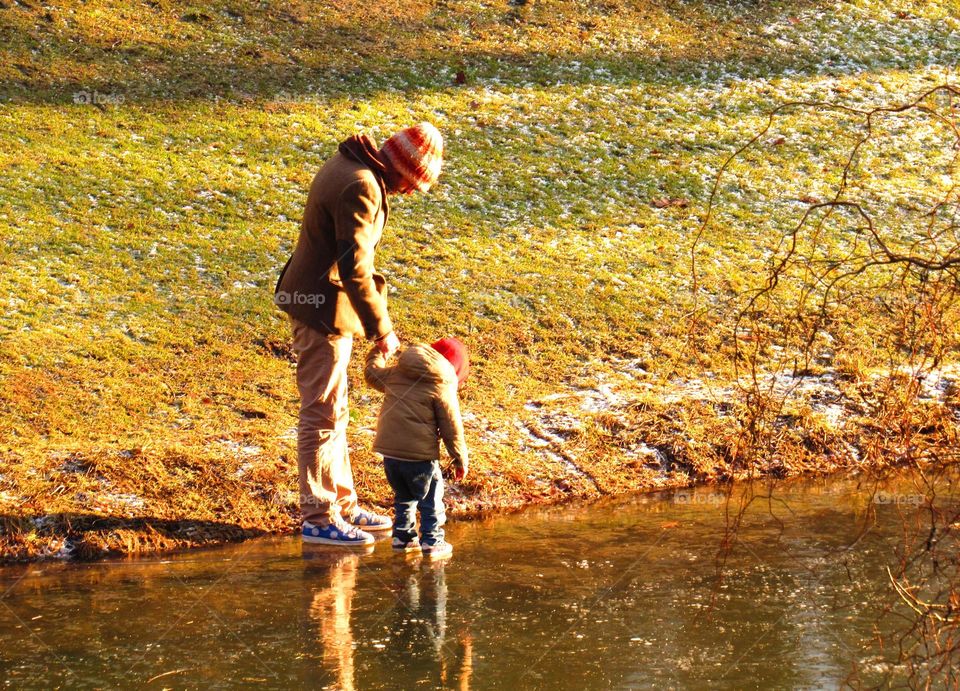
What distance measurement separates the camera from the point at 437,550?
19.0ft

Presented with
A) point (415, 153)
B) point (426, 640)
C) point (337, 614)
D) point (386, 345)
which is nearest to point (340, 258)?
point (386, 345)

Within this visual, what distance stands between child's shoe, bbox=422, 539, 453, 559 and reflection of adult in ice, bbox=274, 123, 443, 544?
14.2 inches

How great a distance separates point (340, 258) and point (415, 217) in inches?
212

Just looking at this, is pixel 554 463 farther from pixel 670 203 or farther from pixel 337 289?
pixel 670 203

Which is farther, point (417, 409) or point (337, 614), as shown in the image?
point (417, 409)

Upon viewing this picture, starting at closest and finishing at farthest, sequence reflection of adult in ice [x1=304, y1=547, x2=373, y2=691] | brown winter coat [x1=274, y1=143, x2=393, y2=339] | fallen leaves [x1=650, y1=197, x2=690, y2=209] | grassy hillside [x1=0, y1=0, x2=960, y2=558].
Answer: reflection of adult in ice [x1=304, y1=547, x2=373, y2=691] < brown winter coat [x1=274, y1=143, x2=393, y2=339] < grassy hillside [x1=0, y1=0, x2=960, y2=558] < fallen leaves [x1=650, y1=197, x2=690, y2=209]

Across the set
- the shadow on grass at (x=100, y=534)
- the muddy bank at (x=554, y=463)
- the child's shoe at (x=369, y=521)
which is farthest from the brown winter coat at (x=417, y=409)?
the shadow on grass at (x=100, y=534)

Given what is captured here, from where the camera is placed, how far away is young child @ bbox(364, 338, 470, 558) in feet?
19.2

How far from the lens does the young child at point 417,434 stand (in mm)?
5859

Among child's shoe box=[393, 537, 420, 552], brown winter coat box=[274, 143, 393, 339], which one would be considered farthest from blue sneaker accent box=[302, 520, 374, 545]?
brown winter coat box=[274, 143, 393, 339]

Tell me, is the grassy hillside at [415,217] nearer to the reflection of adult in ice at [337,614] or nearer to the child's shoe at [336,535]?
the child's shoe at [336,535]

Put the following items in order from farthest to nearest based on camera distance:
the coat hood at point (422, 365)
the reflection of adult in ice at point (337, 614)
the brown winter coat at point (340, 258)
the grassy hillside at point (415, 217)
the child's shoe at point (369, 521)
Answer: the grassy hillside at point (415, 217) < the child's shoe at point (369, 521) < the coat hood at point (422, 365) < the brown winter coat at point (340, 258) < the reflection of adult in ice at point (337, 614)

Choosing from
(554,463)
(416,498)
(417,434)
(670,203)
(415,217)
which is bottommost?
(554,463)

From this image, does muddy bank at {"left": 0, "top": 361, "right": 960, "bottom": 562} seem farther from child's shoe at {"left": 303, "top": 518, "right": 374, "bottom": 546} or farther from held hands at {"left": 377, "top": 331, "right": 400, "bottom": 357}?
held hands at {"left": 377, "top": 331, "right": 400, "bottom": 357}
